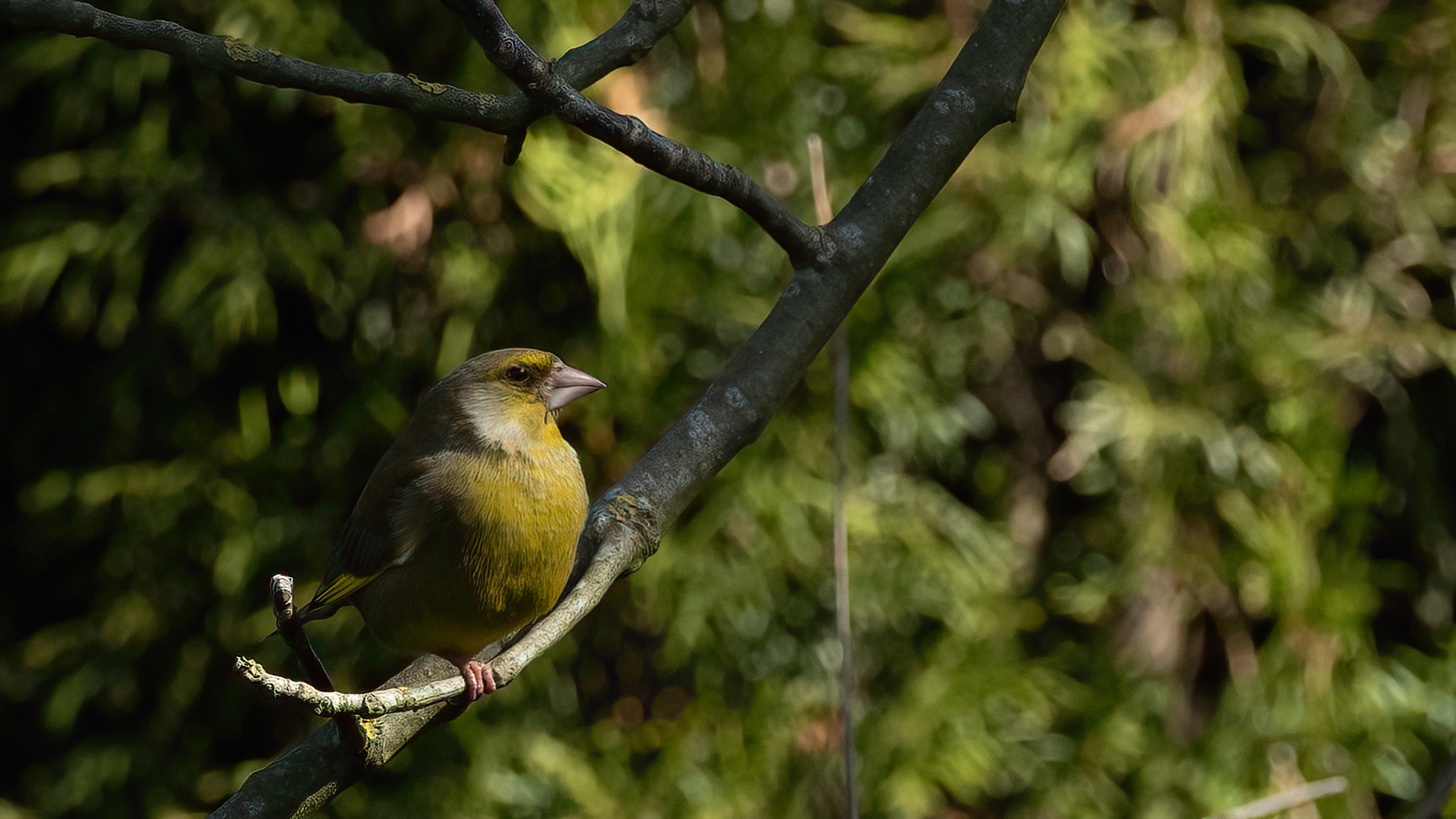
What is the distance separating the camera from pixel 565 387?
5.70ft

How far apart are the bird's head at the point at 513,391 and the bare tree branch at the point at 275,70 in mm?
514

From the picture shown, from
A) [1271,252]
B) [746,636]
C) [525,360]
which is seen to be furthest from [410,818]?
[1271,252]

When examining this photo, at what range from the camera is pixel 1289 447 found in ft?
9.23

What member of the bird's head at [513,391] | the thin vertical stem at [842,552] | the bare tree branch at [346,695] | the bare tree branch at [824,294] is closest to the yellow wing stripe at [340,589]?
the bare tree branch at [824,294]

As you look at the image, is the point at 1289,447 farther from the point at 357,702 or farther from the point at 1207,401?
the point at 357,702

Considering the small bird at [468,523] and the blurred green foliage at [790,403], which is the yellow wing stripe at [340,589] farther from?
the blurred green foliage at [790,403]

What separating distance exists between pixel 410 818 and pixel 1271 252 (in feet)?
8.26

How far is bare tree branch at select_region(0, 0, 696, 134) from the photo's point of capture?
1.03 metres

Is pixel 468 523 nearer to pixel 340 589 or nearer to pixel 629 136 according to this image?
pixel 340 589

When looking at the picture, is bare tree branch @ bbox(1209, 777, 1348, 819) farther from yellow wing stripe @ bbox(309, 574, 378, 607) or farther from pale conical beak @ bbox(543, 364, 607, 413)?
yellow wing stripe @ bbox(309, 574, 378, 607)

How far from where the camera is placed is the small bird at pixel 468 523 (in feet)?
4.83

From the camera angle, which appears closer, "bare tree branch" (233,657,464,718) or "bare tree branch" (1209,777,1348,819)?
"bare tree branch" (233,657,464,718)

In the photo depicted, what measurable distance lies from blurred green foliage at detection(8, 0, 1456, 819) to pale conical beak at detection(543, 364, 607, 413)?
0.88m

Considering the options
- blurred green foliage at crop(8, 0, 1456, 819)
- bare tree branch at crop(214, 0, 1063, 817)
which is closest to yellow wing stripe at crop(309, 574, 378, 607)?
bare tree branch at crop(214, 0, 1063, 817)
